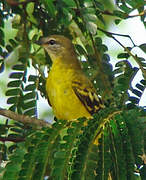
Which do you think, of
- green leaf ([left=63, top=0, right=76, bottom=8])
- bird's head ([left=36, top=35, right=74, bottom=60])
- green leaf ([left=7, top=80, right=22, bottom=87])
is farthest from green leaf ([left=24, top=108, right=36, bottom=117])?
green leaf ([left=63, top=0, right=76, bottom=8])

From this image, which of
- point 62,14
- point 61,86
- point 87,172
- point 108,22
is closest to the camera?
point 87,172

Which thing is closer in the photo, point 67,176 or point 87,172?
point 87,172

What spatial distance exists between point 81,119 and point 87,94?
6.52 ft

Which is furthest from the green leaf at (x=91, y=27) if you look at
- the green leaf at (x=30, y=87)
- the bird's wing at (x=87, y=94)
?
the bird's wing at (x=87, y=94)

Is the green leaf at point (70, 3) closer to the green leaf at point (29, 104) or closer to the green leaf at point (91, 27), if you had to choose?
the green leaf at point (91, 27)

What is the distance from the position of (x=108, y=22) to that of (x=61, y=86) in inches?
105

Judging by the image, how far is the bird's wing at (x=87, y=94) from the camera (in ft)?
16.9

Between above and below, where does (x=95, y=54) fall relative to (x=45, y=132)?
above

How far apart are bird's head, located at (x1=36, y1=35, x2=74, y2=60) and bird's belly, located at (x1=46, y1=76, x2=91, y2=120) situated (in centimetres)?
42

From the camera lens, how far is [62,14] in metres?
4.23

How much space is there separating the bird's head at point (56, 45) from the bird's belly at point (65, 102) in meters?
0.42

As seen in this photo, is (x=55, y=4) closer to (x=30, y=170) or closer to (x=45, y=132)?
(x=45, y=132)

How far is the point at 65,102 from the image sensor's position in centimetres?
515

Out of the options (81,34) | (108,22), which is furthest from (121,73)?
(108,22)
